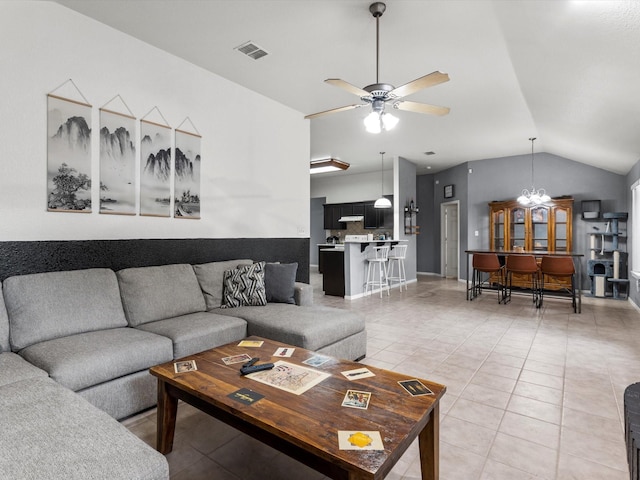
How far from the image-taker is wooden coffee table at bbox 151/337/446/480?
125cm

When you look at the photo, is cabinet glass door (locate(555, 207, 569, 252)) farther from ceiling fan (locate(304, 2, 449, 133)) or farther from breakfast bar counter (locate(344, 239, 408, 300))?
ceiling fan (locate(304, 2, 449, 133))

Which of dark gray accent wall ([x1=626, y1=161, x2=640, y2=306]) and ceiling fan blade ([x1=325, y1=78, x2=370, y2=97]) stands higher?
ceiling fan blade ([x1=325, y1=78, x2=370, y2=97])

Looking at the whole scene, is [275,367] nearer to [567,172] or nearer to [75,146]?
[75,146]

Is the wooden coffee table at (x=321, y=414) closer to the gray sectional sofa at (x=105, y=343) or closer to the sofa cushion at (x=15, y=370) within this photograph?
the gray sectional sofa at (x=105, y=343)

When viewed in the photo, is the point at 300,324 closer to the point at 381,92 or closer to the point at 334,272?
the point at 381,92

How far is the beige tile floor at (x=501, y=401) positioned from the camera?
1832 millimetres

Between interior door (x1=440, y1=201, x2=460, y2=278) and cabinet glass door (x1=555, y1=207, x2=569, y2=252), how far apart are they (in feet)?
8.03

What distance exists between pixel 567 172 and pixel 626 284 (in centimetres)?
242

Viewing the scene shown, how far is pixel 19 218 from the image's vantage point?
105 inches

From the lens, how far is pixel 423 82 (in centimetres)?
256

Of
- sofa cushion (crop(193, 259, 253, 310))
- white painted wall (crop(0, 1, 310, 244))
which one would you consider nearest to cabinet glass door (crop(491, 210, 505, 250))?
white painted wall (crop(0, 1, 310, 244))

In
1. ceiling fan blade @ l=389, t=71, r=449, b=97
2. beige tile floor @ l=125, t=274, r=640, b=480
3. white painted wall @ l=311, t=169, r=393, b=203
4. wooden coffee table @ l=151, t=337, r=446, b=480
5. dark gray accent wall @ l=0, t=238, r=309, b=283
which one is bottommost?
beige tile floor @ l=125, t=274, r=640, b=480

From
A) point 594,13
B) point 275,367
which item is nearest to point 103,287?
point 275,367

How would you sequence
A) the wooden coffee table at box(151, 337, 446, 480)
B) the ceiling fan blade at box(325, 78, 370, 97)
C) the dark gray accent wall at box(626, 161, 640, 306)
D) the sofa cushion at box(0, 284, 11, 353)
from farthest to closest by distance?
the dark gray accent wall at box(626, 161, 640, 306) → the ceiling fan blade at box(325, 78, 370, 97) → the sofa cushion at box(0, 284, 11, 353) → the wooden coffee table at box(151, 337, 446, 480)
